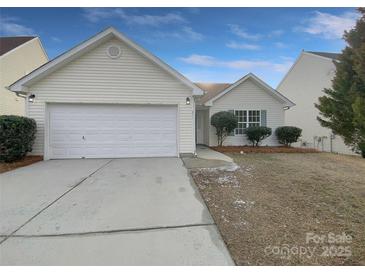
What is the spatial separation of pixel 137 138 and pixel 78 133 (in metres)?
2.36

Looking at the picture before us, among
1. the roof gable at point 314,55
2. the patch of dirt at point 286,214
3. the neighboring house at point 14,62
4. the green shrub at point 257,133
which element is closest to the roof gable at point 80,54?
the patch of dirt at point 286,214

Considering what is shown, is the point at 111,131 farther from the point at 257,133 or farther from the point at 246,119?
the point at 246,119

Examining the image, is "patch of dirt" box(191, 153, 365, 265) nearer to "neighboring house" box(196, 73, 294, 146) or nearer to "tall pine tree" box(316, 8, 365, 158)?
"tall pine tree" box(316, 8, 365, 158)

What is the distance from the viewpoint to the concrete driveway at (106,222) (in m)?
2.73

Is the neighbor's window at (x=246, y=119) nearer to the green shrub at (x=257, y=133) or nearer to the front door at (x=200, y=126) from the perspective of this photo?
the green shrub at (x=257, y=133)

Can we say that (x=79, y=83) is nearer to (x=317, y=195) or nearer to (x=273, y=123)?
(x=317, y=195)

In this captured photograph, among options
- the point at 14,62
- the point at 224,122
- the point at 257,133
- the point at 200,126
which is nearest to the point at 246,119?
the point at 257,133

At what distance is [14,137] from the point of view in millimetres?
8156

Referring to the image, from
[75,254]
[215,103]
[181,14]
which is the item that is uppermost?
[181,14]

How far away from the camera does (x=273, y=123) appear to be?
14695mm

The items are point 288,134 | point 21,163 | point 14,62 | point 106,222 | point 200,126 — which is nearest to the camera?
point 106,222

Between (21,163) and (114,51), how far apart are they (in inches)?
216

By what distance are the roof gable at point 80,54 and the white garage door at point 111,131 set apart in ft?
3.92

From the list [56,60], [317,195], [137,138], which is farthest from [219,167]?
[56,60]
